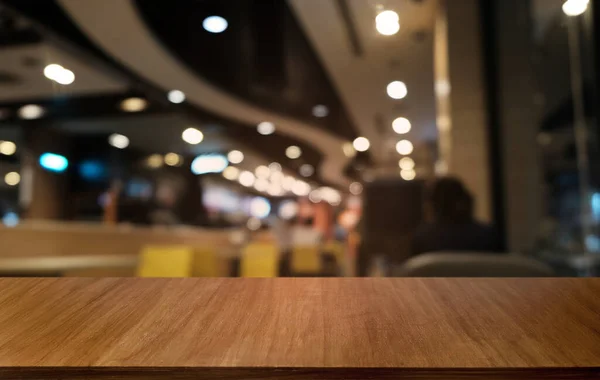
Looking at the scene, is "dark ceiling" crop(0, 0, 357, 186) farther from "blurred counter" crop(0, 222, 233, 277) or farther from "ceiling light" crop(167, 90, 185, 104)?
"blurred counter" crop(0, 222, 233, 277)

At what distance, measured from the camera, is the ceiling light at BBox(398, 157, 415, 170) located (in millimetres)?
11887

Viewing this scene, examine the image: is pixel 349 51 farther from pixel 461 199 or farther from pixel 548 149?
pixel 461 199

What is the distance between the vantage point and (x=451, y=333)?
548mm

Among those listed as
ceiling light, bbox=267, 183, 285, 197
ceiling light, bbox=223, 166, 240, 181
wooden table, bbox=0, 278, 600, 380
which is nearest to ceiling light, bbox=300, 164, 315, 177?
ceiling light, bbox=223, 166, 240, 181

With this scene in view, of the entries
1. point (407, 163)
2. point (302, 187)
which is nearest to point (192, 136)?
point (407, 163)

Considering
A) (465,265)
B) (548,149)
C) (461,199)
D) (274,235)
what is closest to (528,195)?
(548,149)

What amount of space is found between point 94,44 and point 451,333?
4910 millimetres

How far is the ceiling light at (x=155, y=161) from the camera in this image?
31.3ft

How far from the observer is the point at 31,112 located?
6.77 meters

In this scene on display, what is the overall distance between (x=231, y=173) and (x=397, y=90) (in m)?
8.40

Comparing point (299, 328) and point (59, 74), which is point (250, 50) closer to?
point (59, 74)

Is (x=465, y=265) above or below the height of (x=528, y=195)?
below

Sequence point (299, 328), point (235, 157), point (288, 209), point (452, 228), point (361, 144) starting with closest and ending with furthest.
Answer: point (299, 328) < point (452, 228) < point (361, 144) < point (235, 157) < point (288, 209)

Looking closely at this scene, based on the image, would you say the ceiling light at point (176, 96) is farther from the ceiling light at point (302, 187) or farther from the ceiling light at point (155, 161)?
the ceiling light at point (302, 187)
